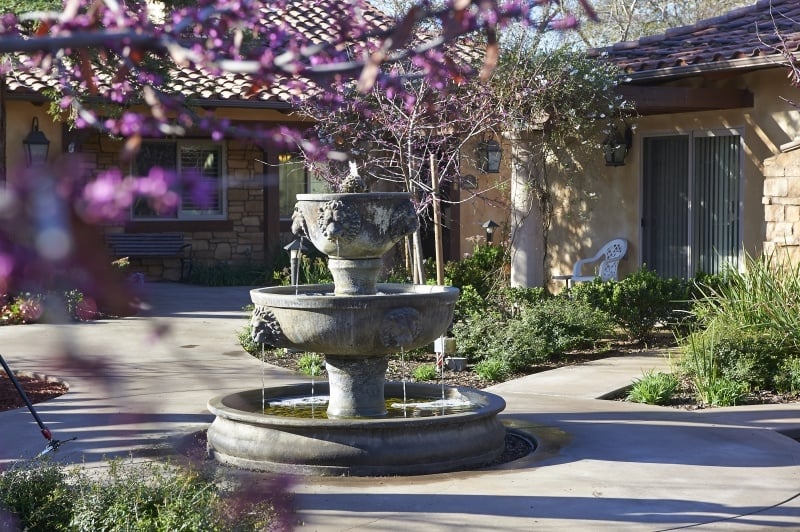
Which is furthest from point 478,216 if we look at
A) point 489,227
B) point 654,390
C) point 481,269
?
point 654,390

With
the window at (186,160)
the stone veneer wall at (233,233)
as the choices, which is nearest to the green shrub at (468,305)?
the stone veneer wall at (233,233)

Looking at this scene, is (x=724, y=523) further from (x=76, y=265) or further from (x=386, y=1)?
(x=386, y=1)

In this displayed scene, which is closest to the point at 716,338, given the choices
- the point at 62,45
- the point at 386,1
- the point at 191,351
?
the point at 191,351

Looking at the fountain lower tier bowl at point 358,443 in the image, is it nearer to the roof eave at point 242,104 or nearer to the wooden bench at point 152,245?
the roof eave at point 242,104

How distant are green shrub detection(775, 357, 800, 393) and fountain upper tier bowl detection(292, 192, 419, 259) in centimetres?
371

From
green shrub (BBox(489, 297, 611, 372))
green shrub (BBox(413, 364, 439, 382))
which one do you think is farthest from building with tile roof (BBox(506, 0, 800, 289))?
green shrub (BBox(413, 364, 439, 382))

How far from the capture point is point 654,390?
9.23m

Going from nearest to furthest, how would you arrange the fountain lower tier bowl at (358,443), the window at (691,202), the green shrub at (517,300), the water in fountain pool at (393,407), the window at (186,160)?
the fountain lower tier bowl at (358,443) → the water in fountain pool at (393,407) → the green shrub at (517,300) → the window at (691,202) → the window at (186,160)

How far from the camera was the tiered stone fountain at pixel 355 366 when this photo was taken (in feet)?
22.7

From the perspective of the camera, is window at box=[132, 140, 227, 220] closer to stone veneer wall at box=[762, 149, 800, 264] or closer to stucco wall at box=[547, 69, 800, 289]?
stucco wall at box=[547, 69, 800, 289]

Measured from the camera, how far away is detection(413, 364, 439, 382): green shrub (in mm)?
10383

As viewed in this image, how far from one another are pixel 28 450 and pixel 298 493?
7.51 feet

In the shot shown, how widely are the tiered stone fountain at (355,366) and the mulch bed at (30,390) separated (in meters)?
2.49

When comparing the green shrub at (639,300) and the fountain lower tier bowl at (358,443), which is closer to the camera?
the fountain lower tier bowl at (358,443)
